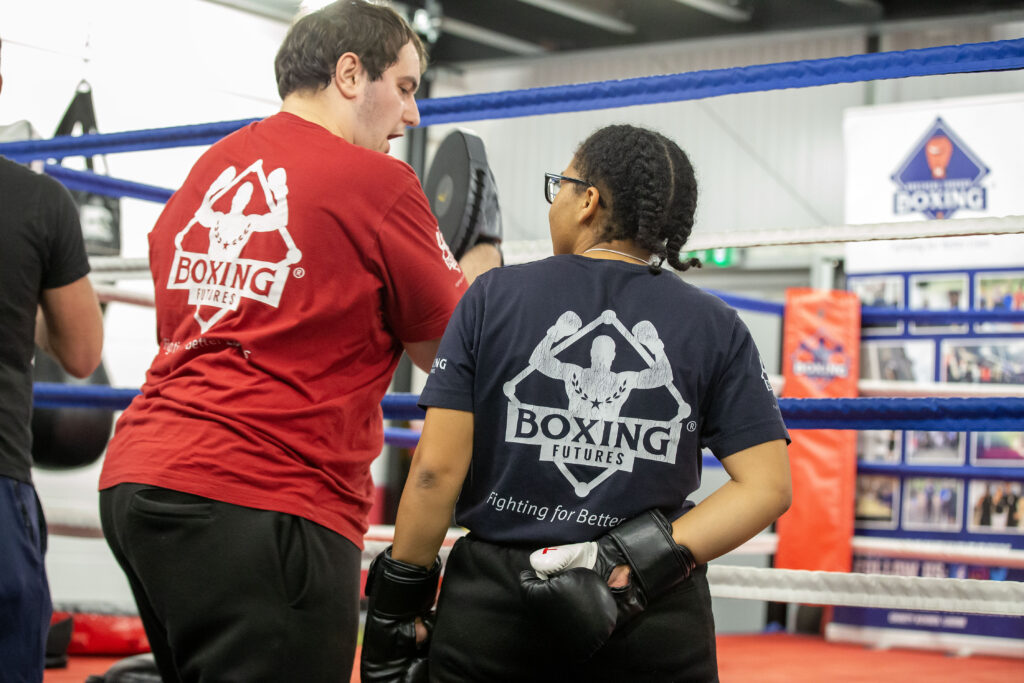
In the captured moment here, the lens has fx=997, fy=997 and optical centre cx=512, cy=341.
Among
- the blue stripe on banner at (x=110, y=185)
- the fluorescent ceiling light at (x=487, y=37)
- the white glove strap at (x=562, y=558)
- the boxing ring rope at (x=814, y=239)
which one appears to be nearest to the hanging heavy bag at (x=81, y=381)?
the blue stripe on banner at (x=110, y=185)

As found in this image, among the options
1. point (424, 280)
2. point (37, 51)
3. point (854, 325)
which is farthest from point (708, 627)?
point (37, 51)

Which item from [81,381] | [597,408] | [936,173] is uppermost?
[936,173]

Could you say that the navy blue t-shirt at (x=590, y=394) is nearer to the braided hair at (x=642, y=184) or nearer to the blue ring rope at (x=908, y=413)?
the braided hair at (x=642, y=184)

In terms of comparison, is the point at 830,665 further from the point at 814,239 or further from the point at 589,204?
the point at 589,204

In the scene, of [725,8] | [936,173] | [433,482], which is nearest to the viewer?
[433,482]

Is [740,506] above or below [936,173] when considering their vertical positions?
below

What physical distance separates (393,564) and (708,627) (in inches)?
14.2

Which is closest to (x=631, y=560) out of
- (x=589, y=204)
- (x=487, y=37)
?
(x=589, y=204)

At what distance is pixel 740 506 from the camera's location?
108 cm

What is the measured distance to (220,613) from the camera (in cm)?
107

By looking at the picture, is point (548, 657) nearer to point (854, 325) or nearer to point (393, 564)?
point (393, 564)

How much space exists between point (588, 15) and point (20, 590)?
697cm

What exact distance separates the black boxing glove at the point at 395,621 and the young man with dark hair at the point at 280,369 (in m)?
0.03

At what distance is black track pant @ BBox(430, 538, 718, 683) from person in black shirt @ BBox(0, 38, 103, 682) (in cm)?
63
